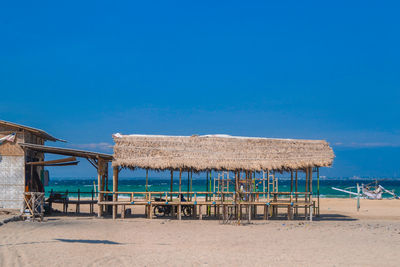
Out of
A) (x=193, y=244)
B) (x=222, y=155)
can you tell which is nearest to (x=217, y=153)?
(x=222, y=155)

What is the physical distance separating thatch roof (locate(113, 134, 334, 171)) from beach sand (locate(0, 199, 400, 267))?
2.46m

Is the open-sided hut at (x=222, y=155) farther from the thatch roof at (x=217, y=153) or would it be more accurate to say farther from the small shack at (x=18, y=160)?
the small shack at (x=18, y=160)

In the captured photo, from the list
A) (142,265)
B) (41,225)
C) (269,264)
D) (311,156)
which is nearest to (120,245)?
(142,265)

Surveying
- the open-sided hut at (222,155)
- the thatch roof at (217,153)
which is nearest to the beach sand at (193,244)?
the open-sided hut at (222,155)

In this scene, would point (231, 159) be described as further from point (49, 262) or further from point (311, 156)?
point (49, 262)

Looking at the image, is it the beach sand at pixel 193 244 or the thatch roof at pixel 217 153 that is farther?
the thatch roof at pixel 217 153

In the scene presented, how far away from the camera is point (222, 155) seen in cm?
1980

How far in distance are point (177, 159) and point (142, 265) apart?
961cm

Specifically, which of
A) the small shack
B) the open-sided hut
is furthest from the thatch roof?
the small shack

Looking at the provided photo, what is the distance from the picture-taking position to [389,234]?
52.1 feet

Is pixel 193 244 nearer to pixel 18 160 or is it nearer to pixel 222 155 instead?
pixel 222 155

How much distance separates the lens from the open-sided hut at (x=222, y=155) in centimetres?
1933

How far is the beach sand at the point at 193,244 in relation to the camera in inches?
417

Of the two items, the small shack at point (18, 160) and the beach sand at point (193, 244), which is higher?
the small shack at point (18, 160)
